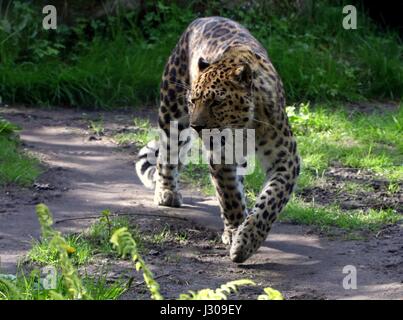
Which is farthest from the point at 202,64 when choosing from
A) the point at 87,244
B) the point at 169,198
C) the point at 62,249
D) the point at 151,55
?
the point at 151,55

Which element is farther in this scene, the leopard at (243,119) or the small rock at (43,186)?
the small rock at (43,186)

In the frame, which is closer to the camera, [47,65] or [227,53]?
[227,53]

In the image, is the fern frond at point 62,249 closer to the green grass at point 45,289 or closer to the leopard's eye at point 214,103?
the green grass at point 45,289

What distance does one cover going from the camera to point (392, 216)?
816cm

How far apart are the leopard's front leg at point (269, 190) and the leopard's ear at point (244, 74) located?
0.43 m

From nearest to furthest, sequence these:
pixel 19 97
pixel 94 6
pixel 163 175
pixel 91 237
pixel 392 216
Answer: pixel 91 237, pixel 392 216, pixel 163 175, pixel 19 97, pixel 94 6

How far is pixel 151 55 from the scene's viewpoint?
1202 cm

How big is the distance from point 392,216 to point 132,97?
430cm

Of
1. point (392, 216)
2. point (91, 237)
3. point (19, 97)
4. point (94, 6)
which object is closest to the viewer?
point (91, 237)

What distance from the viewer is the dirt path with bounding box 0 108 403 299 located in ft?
22.3

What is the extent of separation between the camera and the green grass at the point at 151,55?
11.5 metres

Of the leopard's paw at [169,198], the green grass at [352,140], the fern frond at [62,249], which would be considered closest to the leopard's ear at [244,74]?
the leopard's paw at [169,198]
